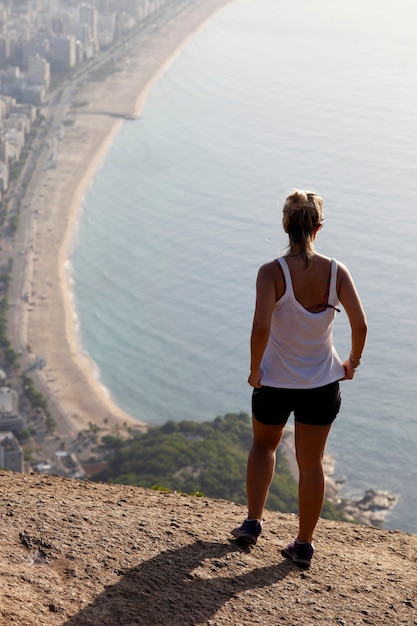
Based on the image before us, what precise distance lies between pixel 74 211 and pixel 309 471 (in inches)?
1058

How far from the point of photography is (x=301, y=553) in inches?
112

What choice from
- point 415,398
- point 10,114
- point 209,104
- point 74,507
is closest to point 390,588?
point 74,507

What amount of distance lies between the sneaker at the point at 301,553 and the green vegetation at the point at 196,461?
10.7 meters

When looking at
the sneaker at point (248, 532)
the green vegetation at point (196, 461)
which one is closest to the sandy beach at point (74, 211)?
the green vegetation at point (196, 461)

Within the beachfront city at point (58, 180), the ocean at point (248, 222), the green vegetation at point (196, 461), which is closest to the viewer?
the green vegetation at point (196, 461)

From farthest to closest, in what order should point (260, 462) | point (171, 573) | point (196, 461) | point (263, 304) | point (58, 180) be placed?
point (58, 180)
point (196, 461)
point (260, 462)
point (171, 573)
point (263, 304)

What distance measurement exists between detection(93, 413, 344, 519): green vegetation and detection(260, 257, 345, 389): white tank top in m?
11.1

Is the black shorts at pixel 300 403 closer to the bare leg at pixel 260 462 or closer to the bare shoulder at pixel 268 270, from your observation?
the bare leg at pixel 260 462

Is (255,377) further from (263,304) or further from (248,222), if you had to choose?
(248,222)

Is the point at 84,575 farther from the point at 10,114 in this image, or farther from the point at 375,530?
the point at 10,114

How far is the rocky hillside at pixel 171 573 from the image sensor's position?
249cm

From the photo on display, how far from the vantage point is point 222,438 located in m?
16.6

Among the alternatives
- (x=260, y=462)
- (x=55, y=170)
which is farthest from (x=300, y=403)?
(x=55, y=170)

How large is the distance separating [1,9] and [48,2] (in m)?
3.39
